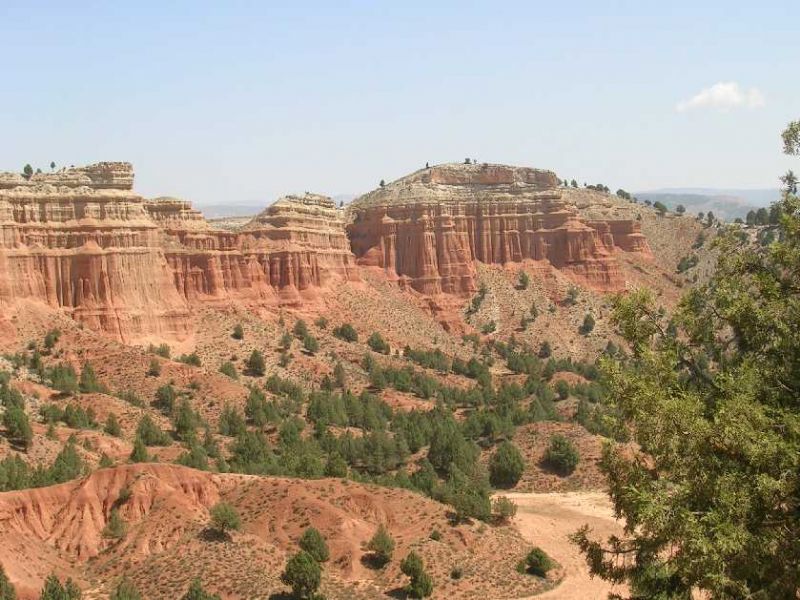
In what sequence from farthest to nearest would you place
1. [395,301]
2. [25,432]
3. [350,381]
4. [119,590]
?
[395,301]
[350,381]
[25,432]
[119,590]

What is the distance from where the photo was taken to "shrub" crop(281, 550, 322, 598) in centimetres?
4334

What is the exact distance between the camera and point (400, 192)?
12250 centimetres

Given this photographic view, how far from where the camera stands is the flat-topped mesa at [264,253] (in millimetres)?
93500

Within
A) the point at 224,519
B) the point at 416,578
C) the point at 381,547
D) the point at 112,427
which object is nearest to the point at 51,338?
the point at 112,427

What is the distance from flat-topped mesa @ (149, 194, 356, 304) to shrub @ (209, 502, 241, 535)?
45.9 m

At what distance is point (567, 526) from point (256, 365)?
32.5m

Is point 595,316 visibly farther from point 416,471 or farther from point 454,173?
point 416,471

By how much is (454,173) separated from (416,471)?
66.0 meters

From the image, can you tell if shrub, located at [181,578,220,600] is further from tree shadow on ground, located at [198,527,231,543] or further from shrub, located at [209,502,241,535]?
shrub, located at [209,502,241,535]

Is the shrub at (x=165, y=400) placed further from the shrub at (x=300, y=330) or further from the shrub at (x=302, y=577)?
the shrub at (x=302, y=577)

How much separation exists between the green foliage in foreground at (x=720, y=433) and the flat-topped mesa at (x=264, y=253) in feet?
245

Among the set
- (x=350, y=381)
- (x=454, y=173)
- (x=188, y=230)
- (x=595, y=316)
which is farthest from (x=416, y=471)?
(x=454, y=173)

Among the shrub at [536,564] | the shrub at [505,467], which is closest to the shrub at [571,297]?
the shrub at [505,467]

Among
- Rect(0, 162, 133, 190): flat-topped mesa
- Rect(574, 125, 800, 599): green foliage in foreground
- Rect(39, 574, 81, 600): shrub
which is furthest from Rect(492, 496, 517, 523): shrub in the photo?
Rect(0, 162, 133, 190): flat-topped mesa
